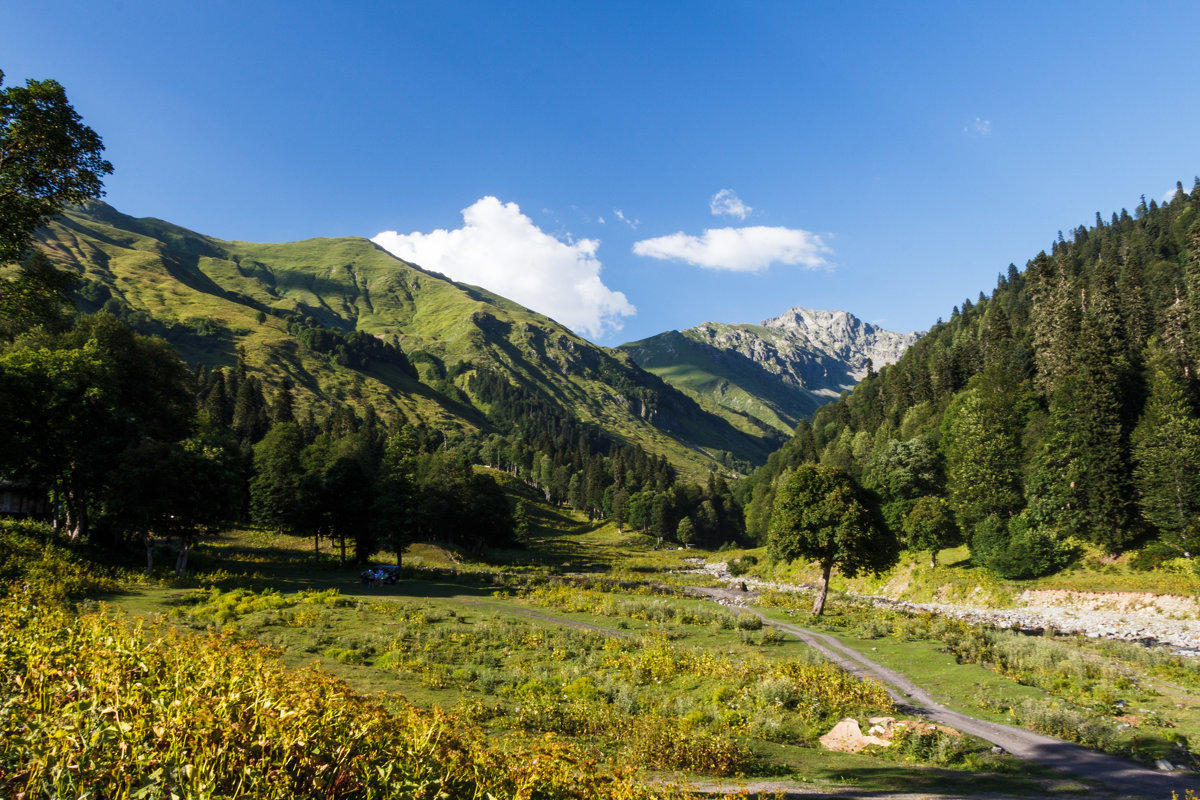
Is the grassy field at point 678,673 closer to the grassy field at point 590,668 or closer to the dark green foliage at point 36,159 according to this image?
the grassy field at point 590,668

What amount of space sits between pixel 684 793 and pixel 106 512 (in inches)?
1815

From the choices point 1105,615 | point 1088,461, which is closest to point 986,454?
point 1088,461

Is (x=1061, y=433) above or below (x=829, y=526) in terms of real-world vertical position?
above

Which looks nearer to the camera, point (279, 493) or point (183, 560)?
point (183, 560)

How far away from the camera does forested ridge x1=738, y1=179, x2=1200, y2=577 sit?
51.0m

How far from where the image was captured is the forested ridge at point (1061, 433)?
Answer: 51.0 meters

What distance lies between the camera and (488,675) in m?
20.2

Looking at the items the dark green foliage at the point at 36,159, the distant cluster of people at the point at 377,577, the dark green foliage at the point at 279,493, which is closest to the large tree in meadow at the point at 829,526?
the distant cluster of people at the point at 377,577

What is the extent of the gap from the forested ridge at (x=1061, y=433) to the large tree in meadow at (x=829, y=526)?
25.8m

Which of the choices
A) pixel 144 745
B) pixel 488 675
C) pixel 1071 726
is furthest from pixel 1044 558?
pixel 144 745

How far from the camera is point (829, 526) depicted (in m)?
38.2

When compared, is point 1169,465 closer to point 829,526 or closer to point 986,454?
point 986,454

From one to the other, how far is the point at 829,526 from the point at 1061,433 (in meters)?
38.8

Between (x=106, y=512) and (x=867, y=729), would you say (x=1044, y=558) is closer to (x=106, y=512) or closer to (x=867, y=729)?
(x=867, y=729)
